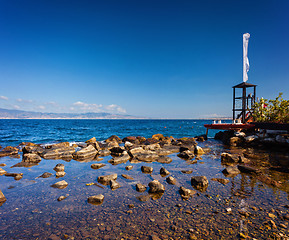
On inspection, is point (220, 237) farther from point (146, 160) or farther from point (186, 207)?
point (146, 160)

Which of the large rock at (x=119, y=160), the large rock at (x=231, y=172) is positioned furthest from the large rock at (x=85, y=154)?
the large rock at (x=231, y=172)

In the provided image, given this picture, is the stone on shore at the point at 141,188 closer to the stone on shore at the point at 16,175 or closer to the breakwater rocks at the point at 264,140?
the stone on shore at the point at 16,175

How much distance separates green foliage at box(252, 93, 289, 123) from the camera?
16.3m

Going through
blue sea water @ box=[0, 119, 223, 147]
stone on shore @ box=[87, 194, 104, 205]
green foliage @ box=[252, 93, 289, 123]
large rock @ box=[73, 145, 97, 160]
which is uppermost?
green foliage @ box=[252, 93, 289, 123]

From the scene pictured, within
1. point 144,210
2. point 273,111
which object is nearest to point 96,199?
point 144,210

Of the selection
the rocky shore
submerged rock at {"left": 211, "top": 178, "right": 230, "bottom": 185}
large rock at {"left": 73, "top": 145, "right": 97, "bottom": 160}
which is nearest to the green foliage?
the rocky shore

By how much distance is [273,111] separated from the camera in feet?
58.4

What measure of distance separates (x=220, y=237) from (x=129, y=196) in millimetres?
3130

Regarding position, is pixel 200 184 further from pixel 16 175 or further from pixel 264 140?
pixel 264 140

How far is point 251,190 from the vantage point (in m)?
6.05

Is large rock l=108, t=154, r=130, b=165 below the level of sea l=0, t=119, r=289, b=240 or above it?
below

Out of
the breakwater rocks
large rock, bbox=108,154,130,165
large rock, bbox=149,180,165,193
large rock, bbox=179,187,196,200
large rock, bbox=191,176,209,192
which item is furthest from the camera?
the breakwater rocks

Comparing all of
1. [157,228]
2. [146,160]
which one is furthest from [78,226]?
[146,160]

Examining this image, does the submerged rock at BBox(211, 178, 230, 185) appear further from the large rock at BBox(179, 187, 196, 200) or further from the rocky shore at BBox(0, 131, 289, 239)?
the large rock at BBox(179, 187, 196, 200)
